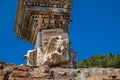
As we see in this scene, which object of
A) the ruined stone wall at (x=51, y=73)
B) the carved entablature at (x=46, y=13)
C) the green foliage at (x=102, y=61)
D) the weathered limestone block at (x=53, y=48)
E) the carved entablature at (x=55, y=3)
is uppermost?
the green foliage at (x=102, y=61)

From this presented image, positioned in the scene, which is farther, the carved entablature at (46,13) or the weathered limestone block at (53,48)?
the carved entablature at (46,13)

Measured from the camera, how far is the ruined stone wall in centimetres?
473

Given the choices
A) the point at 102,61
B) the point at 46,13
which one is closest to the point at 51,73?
the point at 46,13

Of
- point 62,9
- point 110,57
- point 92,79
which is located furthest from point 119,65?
point 92,79

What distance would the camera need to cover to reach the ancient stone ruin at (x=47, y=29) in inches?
373

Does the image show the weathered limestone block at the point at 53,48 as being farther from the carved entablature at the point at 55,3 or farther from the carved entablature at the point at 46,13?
the carved entablature at the point at 55,3

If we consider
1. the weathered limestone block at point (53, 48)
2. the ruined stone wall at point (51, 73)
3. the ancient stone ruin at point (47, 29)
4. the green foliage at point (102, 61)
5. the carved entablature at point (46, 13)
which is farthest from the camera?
the green foliage at point (102, 61)

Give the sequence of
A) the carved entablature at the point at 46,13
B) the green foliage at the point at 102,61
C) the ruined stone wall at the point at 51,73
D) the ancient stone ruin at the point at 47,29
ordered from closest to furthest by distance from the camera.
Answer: the ruined stone wall at the point at 51,73 < the ancient stone ruin at the point at 47,29 < the carved entablature at the point at 46,13 < the green foliage at the point at 102,61

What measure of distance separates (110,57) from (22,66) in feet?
86.0

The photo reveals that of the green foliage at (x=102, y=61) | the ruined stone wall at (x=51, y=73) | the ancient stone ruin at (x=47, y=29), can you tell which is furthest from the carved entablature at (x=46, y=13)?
the green foliage at (x=102, y=61)

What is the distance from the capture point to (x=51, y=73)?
488 centimetres

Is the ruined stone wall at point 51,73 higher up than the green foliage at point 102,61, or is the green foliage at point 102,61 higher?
the green foliage at point 102,61

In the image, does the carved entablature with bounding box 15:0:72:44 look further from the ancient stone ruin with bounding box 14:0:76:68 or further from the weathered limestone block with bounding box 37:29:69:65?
the weathered limestone block with bounding box 37:29:69:65

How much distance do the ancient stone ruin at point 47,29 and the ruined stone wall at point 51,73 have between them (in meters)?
4.33
